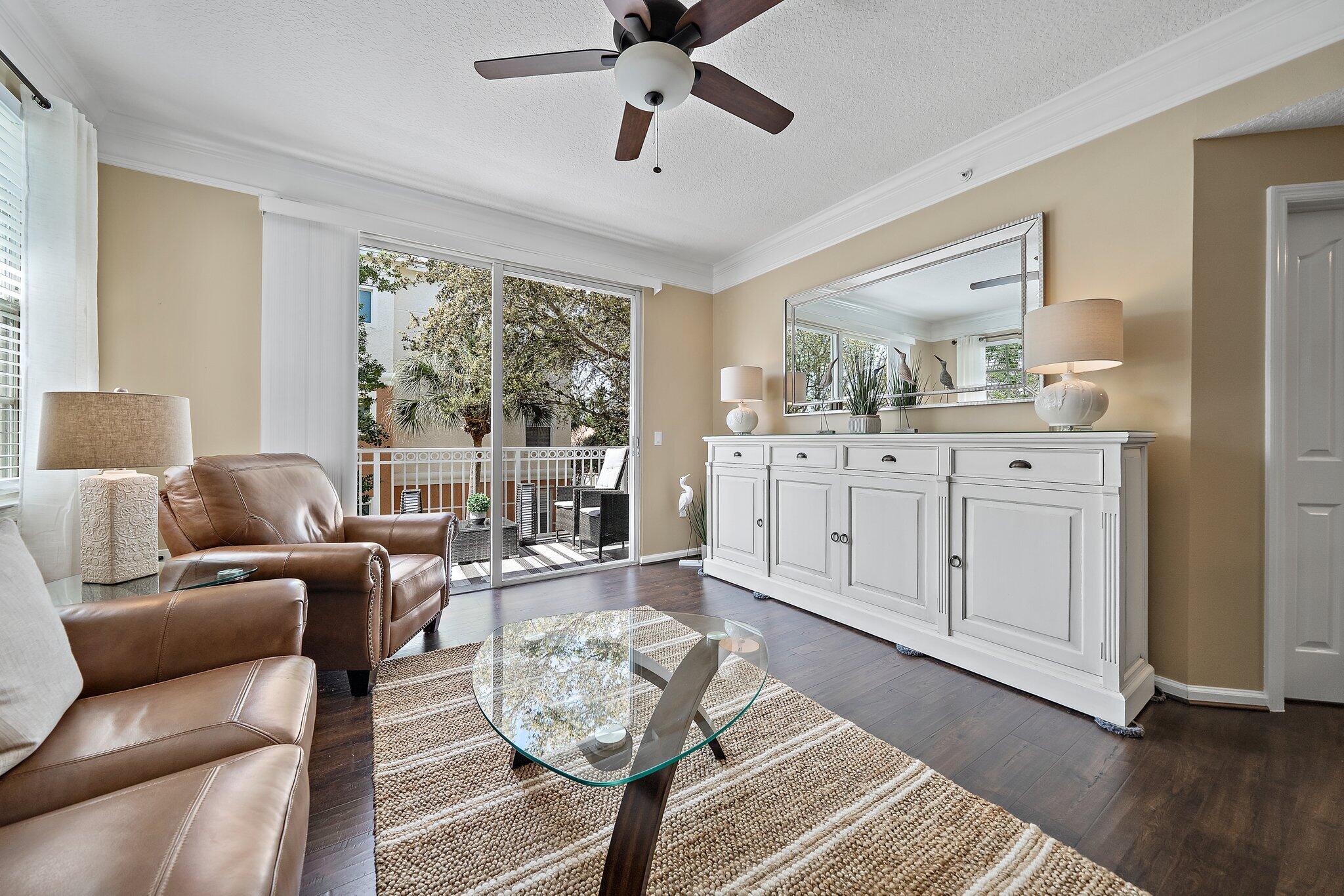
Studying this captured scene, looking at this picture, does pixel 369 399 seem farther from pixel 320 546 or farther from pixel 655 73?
pixel 655 73

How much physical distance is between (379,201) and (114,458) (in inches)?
85.8

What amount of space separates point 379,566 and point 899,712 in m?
2.08

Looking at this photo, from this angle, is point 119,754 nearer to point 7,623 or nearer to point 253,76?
point 7,623

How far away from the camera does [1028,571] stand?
2127 mm

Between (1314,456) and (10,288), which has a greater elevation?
(10,288)

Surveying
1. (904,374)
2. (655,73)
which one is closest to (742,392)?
(904,374)

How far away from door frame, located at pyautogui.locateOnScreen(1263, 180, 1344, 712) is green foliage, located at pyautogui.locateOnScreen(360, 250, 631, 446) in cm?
445

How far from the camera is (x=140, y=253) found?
259 cm

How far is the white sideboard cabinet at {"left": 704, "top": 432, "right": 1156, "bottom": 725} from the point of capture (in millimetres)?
1916

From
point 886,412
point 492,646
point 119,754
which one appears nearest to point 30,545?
point 119,754

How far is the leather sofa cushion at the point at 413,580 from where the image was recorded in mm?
2195

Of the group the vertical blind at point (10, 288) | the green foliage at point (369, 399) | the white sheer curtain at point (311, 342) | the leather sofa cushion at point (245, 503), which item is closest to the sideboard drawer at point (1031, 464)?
the leather sofa cushion at point (245, 503)

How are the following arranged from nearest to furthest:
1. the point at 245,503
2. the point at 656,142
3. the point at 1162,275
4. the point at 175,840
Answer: the point at 175,840, the point at 1162,275, the point at 245,503, the point at 656,142

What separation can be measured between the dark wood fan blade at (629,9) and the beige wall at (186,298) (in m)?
2.48
